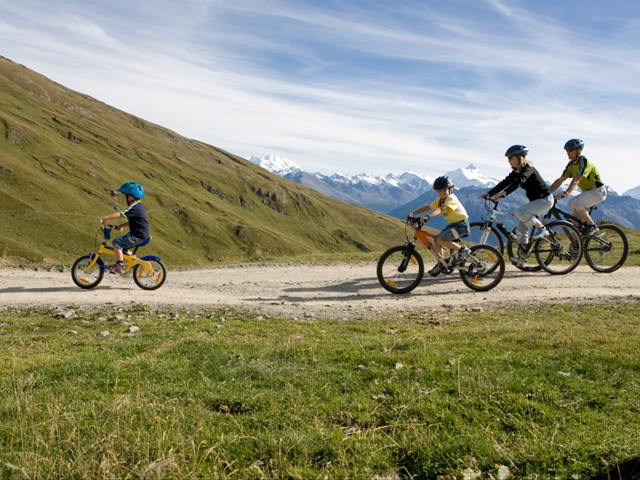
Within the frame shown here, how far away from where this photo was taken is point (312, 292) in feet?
46.7

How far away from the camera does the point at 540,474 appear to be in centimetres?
415

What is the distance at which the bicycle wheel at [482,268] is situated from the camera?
1377 cm

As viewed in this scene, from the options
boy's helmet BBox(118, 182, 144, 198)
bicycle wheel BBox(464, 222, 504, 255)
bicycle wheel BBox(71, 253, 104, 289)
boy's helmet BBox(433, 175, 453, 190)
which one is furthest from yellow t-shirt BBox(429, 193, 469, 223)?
bicycle wheel BBox(71, 253, 104, 289)

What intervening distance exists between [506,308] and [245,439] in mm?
8705

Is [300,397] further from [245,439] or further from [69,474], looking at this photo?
[69,474]

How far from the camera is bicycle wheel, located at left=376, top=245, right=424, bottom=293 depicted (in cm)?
1362

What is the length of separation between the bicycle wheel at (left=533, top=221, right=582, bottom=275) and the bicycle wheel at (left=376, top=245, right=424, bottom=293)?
187 inches

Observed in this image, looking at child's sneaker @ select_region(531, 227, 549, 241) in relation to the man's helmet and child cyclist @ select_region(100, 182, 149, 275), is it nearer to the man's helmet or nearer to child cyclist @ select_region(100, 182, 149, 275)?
the man's helmet

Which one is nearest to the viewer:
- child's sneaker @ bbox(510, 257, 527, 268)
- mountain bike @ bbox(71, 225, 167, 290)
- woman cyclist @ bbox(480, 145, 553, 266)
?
woman cyclist @ bbox(480, 145, 553, 266)

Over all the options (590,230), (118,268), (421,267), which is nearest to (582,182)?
(590,230)

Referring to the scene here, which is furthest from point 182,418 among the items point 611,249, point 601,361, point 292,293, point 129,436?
point 611,249

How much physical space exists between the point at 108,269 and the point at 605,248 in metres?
16.8

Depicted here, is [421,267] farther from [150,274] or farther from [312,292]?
[150,274]

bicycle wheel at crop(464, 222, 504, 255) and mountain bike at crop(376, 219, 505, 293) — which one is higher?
bicycle wheel at crop(464, 222, 504, 255)
